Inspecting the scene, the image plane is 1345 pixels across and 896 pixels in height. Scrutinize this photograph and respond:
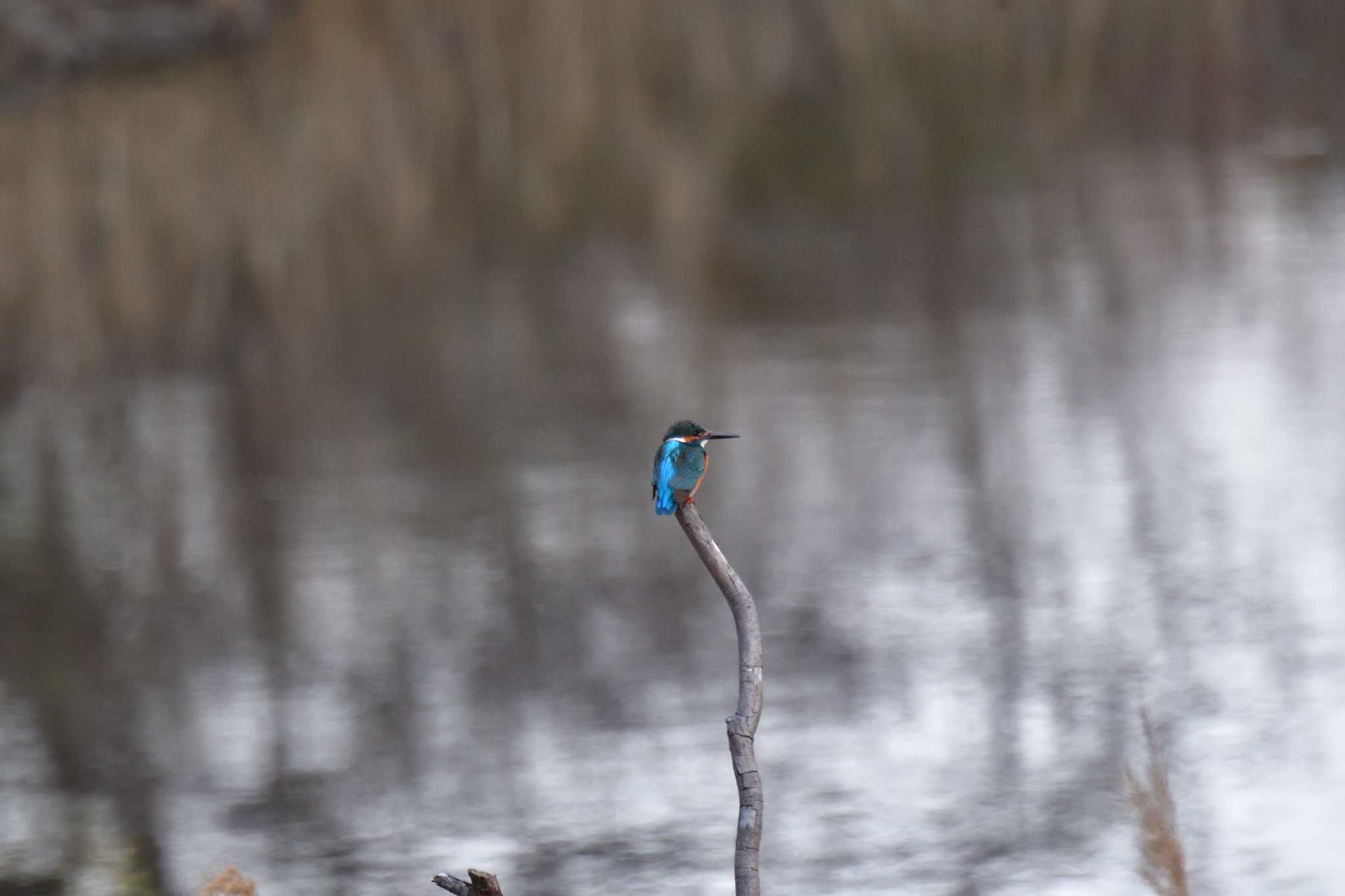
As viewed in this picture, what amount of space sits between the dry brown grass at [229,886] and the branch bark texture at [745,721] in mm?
617

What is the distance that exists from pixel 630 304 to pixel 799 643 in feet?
16.3

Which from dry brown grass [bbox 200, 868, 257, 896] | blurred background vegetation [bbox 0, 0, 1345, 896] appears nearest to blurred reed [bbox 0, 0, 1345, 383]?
blurred background vegetation [bbox 0, 0, 1345, 896]

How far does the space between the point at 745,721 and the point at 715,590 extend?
459cm

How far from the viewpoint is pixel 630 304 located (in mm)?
11219

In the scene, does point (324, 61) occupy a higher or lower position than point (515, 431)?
higher

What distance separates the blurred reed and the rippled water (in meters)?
1.72

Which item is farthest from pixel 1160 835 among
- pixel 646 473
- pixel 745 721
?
pixel 646 473

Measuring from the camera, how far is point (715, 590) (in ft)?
23.4

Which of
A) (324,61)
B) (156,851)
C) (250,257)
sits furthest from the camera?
(324,61)

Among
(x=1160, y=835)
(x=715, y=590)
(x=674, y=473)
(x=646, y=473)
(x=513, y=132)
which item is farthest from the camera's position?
(x=513, y=132)

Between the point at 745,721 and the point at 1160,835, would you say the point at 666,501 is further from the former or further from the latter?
the point at 1160,835

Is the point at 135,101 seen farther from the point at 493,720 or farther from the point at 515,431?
the point at 493,720

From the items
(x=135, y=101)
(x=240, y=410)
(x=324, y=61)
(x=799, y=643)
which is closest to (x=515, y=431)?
(x=240, y=410)

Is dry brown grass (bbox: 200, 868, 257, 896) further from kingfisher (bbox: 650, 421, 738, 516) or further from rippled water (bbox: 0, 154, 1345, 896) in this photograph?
rippled water (bbox: 0, 154, 1345, 896)
